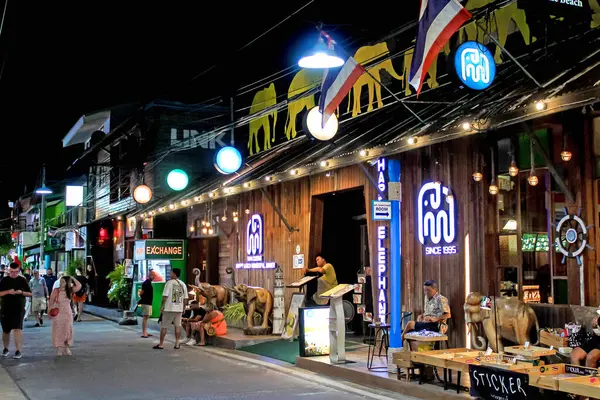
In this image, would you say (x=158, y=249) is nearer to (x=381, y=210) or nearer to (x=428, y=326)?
(x=381, y=210)

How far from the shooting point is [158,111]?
29.3 meters

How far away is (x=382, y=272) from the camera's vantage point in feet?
46.1

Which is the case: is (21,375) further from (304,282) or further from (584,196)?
(584,196)

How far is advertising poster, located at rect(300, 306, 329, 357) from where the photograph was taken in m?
13.0

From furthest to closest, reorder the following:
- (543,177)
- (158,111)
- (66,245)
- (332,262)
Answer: (66,245)
(158,111)
(332,262)
(543,177)

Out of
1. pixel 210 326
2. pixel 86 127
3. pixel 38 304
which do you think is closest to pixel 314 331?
pixel 210 326

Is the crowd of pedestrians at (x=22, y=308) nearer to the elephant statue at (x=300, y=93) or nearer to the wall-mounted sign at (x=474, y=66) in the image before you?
the elephant statue at (x=300, y=93)

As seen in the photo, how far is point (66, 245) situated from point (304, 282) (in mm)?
30812

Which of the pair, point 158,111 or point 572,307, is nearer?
point 572,307

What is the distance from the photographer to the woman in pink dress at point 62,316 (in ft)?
48.7

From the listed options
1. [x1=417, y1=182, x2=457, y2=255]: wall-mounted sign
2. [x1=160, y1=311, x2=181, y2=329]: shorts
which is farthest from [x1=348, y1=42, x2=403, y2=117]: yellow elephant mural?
[x1=160, y1=311, x2=181, y2=329]: shorts

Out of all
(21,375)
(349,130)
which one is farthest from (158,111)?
(21,375)

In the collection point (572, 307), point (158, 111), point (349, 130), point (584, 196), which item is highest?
point (158, 111)

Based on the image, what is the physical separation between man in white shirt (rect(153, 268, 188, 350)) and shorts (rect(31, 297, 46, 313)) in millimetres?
8067
